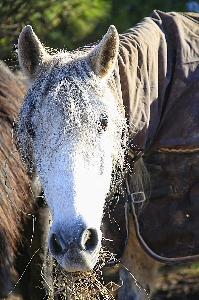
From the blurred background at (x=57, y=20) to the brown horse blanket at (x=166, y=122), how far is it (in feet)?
4.71

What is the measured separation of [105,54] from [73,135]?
0.36 metres

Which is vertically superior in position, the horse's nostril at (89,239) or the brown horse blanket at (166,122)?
the horse's nostril at (89,239)

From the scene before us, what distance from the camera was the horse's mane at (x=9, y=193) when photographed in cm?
244

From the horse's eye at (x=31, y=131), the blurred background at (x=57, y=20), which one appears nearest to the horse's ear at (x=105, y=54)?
the horse's eye at (x=31, y=131)

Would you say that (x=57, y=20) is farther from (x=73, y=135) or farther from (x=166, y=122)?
(x=73, y=135)

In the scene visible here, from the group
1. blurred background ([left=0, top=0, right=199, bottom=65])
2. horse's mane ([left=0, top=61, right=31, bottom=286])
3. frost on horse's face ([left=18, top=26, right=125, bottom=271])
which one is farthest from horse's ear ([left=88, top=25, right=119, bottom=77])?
blurred background ([left=0, top=0, right=199, bottom=65])

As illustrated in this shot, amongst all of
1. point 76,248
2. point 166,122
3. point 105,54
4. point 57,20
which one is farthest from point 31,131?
point 57,20

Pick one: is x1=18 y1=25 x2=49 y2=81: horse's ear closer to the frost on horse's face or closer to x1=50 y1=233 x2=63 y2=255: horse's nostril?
the frost on horse's face

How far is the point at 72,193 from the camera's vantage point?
6.09 feet

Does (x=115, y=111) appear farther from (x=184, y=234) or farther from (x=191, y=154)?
(x=184, y=234)

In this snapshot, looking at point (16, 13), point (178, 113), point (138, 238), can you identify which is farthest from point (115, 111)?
point (16, 13)

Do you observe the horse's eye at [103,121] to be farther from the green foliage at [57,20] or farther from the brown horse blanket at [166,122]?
the green foliage at [57,20]

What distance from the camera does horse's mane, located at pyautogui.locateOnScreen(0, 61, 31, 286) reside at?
8.01 feet

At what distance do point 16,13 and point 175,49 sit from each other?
1736mm
